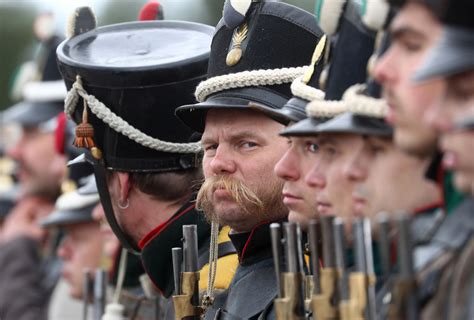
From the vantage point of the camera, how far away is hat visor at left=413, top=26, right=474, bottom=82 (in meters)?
3.48

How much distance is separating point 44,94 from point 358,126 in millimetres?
7120

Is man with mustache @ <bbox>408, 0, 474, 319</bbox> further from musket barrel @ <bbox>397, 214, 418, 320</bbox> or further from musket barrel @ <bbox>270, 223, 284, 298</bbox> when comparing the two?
musket barrel @ <bbox>270, 223, 284, 298</bbox>

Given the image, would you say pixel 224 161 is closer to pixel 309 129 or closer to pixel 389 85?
pixel 309 129

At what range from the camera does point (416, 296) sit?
3.67m

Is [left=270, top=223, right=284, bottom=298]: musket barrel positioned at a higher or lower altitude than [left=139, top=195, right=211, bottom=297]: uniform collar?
higher

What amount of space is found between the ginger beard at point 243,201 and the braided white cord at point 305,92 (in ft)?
2.08

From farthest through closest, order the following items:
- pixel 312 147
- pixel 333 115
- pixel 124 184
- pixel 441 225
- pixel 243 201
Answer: pixel 124 184 → pixel 243 201 → pixel 312 147 → pixel 333 115 → pixel 441 225

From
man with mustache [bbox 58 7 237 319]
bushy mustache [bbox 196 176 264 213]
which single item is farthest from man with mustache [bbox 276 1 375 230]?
man with mustache [bbox 58 7 237 319]

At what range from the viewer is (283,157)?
4.86 meters

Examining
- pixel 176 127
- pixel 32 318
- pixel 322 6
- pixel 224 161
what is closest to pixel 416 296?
pixel 322 6

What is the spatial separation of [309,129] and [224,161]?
3.81 ft

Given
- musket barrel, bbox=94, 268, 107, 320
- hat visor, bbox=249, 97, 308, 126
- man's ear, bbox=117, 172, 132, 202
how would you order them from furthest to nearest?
musket barrel, bbox=94, 268, 107, 320
man's ear, bbox=117, 172, 132, 202
hat visor, bbox=249, 97, 308, 126

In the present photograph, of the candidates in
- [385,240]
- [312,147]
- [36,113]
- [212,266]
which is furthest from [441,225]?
[36,113]

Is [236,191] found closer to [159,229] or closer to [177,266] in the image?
[177,266]
